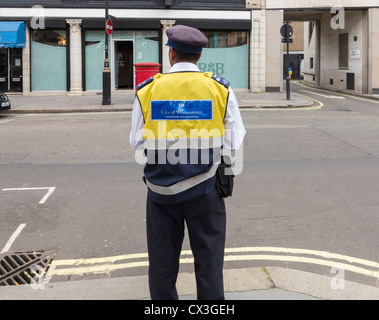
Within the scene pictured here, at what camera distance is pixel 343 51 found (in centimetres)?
2698

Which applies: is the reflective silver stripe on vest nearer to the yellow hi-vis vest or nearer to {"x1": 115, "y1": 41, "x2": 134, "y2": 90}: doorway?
the yellow hi-vis vest

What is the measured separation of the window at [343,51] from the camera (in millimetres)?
26484

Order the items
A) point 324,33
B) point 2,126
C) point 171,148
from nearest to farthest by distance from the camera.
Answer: point 171,148 < point 2,126 < point 324,33

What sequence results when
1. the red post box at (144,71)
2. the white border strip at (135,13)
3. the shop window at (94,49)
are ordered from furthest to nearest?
the shop window at (94,49) → the white border strip at (135,13) → the red post box at (144,71)

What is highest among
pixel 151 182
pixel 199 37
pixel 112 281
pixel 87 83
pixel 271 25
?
pixel 271 25

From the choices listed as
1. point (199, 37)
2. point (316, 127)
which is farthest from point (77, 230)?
point (316, 127)

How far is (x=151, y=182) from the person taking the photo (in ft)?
9.34

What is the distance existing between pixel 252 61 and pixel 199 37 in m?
21.5

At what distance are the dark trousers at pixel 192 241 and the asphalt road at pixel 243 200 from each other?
1.16 meters

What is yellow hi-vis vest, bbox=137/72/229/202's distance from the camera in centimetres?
274

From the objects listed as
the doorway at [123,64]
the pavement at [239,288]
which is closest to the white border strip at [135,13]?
the doorway at [123,64]

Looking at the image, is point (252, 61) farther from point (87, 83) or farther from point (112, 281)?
point (112, 281)

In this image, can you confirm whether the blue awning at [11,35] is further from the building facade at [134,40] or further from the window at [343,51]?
the window at [343,51]

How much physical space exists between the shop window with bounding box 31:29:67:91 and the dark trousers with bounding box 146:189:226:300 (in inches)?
845
